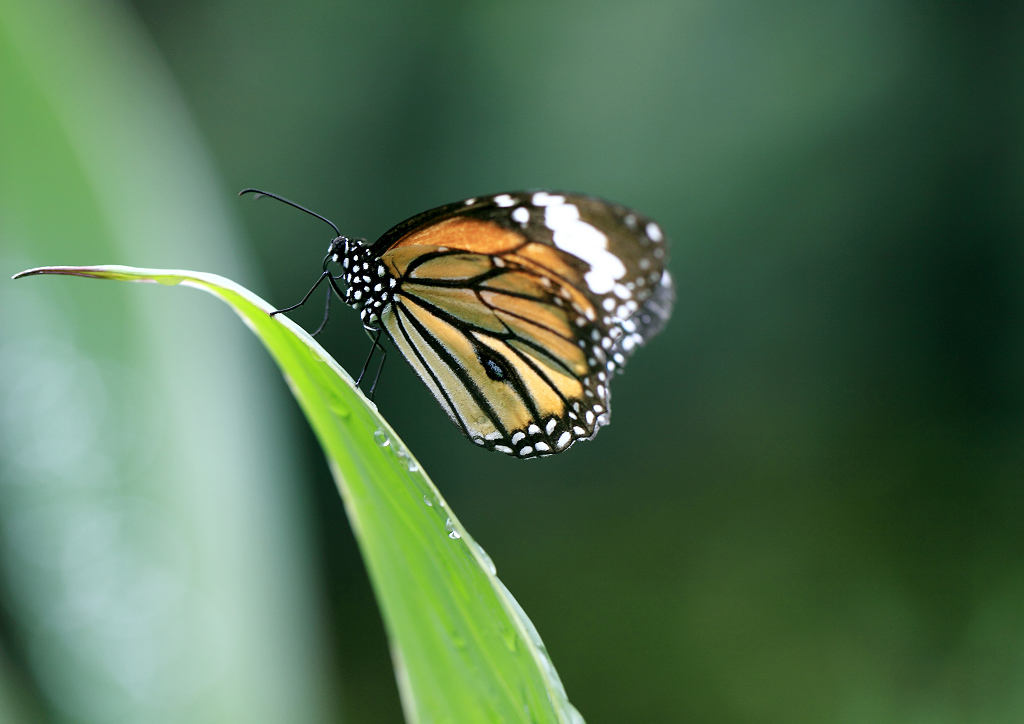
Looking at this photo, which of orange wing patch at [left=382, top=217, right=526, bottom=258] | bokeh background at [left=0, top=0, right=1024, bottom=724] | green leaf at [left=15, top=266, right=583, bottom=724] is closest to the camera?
green leaf at [left=15, top=266, right=583, bottom=724]

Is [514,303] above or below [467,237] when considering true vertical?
below

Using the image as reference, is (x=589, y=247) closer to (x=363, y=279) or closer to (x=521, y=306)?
(x=521, y=306)

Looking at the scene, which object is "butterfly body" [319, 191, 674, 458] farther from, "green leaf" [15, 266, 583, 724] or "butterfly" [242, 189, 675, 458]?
"green leaf" [15, 266, 583, 724]

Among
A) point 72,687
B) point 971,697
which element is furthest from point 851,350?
point 72,687

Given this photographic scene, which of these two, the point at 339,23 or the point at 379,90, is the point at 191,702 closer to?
the point at 379,90

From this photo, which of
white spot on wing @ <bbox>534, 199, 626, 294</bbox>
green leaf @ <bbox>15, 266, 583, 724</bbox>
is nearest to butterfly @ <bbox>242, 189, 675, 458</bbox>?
white spot on wing @ <bbox>534, 199, 626, 294</bbox>

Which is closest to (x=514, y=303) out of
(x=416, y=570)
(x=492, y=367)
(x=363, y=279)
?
(x=492, y=367)
